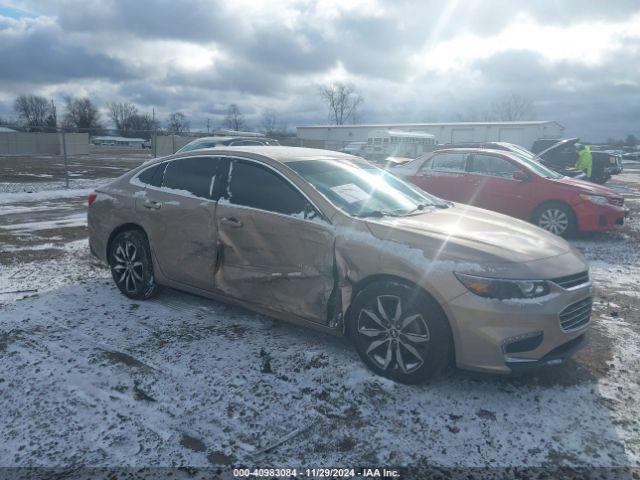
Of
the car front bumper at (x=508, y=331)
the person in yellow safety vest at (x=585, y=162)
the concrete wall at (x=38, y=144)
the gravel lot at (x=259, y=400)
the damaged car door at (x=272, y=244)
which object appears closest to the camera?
the gravel lot at (x=259, y=400)

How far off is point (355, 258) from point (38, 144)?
2164 inches

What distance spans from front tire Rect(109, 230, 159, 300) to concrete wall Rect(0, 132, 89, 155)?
49137 millimetres

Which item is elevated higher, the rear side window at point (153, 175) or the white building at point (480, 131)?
the white building at point (480, 131)

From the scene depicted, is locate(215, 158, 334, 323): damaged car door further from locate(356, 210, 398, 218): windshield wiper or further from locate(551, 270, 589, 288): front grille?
locate(551, 270, 589, 288): front grille

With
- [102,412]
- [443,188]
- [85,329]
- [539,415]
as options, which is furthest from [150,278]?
[443,188]

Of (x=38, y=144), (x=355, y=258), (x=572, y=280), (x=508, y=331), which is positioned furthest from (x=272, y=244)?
(x=38, y=144)

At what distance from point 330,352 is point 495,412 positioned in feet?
4.28

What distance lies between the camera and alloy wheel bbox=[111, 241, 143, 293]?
15.6 ft

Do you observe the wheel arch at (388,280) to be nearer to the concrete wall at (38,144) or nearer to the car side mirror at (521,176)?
the car side mirror at (521,176)

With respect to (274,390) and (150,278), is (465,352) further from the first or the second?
(150,278)

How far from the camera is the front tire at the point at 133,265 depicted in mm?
4691

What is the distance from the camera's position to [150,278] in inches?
185

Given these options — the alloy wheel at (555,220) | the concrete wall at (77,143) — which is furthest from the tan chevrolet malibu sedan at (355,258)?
the concrete wall at (77,143)

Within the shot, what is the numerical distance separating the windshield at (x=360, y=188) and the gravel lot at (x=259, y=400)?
120cm
